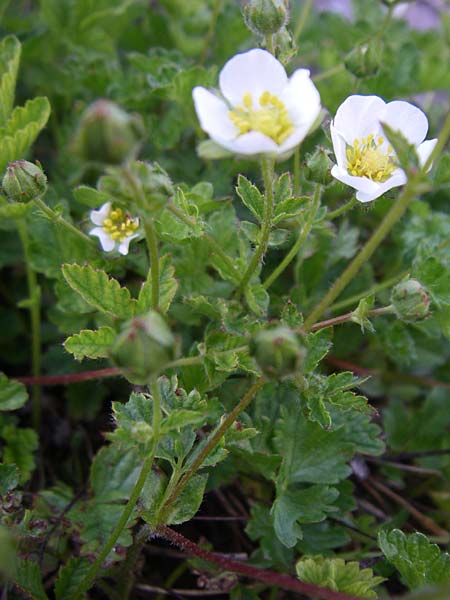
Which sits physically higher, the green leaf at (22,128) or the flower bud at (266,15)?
the flower bud at (266,15)

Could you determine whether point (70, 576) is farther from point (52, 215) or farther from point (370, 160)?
point (370, 160)

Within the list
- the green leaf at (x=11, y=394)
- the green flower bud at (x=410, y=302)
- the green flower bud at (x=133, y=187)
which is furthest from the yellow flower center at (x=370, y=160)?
the green leaf at (x=11, y=394)

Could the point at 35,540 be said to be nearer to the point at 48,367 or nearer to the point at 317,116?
the point at 48,367

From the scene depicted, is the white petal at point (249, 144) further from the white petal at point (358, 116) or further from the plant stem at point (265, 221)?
the white petal at point (358, 116)

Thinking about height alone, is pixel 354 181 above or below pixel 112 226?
above

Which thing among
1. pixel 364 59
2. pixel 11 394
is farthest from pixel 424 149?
pixel 11 394

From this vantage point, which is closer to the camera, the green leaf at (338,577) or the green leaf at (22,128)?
the green leaf at (338,577)

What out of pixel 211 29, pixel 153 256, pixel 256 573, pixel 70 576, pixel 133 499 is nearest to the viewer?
pixel 153 256
